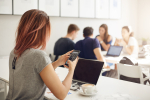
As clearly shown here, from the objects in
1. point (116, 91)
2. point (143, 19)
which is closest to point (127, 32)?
point (143, 19)

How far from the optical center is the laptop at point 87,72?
150cm

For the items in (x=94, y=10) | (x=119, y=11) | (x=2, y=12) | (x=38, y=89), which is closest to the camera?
(x=38, y=89)

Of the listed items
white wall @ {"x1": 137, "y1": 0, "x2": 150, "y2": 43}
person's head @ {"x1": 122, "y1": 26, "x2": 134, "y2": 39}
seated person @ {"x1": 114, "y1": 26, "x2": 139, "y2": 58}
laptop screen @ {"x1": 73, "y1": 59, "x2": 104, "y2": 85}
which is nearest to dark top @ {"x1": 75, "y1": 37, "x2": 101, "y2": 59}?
seated person @ {"x1": 114, "y1": 26, "x2": 139, "y2": 58}

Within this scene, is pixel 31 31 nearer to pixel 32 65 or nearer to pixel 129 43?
pixel 32 65

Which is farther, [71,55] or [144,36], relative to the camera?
[144,36]

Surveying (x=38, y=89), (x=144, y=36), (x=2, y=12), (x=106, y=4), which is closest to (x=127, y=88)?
(x=38, y=89)

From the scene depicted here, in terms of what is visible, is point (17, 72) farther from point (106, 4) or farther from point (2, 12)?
point (106, 4)

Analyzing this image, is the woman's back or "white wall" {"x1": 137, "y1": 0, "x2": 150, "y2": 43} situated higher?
"white wall" {"x1": 137, "y1": 0, "x2": 150, "y2": 43}

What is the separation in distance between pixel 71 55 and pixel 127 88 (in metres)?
0.53

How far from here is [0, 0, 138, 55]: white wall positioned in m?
3.59

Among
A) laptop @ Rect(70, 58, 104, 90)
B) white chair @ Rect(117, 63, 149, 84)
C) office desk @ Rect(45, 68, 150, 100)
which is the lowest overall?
white chair @ Rect(117, 63, 149, 84)

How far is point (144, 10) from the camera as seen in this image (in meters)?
5.89

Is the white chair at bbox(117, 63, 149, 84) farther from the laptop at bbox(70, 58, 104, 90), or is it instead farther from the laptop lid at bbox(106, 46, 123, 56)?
Answer: the laptop lid at bbox(106, 46, 123, 56)

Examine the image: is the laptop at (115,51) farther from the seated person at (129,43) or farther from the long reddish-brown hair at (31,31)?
the long reddish-brown hair at (31,31)
